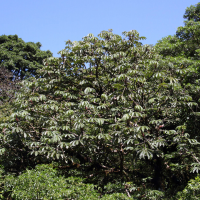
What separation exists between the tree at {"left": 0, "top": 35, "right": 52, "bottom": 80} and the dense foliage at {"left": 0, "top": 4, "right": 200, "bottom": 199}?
10.5 metres

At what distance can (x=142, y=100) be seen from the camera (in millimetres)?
4676

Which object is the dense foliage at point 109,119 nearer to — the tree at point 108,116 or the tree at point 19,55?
the tree at point 108,116

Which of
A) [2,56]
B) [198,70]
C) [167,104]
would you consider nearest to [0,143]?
[167,104]

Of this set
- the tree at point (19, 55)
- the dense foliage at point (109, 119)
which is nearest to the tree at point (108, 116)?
the dense foliage at point (109, 119)

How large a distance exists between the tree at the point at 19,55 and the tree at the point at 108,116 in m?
10.5

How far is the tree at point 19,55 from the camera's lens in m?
14.6

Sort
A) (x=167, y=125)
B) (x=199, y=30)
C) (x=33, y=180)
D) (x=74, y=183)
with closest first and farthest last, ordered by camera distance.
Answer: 1. (x=33, y=180)
2. (x=74, y=183)
3. (x=167, y=125)
4. (x=199, y=30)

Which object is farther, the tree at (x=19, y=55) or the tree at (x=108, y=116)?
the tree at (x=19, y=55)

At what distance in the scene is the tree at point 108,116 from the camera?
422 centimetres

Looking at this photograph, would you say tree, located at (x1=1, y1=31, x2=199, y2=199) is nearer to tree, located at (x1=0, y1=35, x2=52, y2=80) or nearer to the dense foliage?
the dense foliage

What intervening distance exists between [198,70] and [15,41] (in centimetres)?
1461

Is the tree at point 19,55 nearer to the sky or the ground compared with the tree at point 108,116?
nearer to the sky

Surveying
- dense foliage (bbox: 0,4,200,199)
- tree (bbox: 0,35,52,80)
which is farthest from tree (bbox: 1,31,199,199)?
tree (bbox: 0,35,52,80)

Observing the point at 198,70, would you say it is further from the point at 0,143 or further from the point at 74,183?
the point at 0,143
